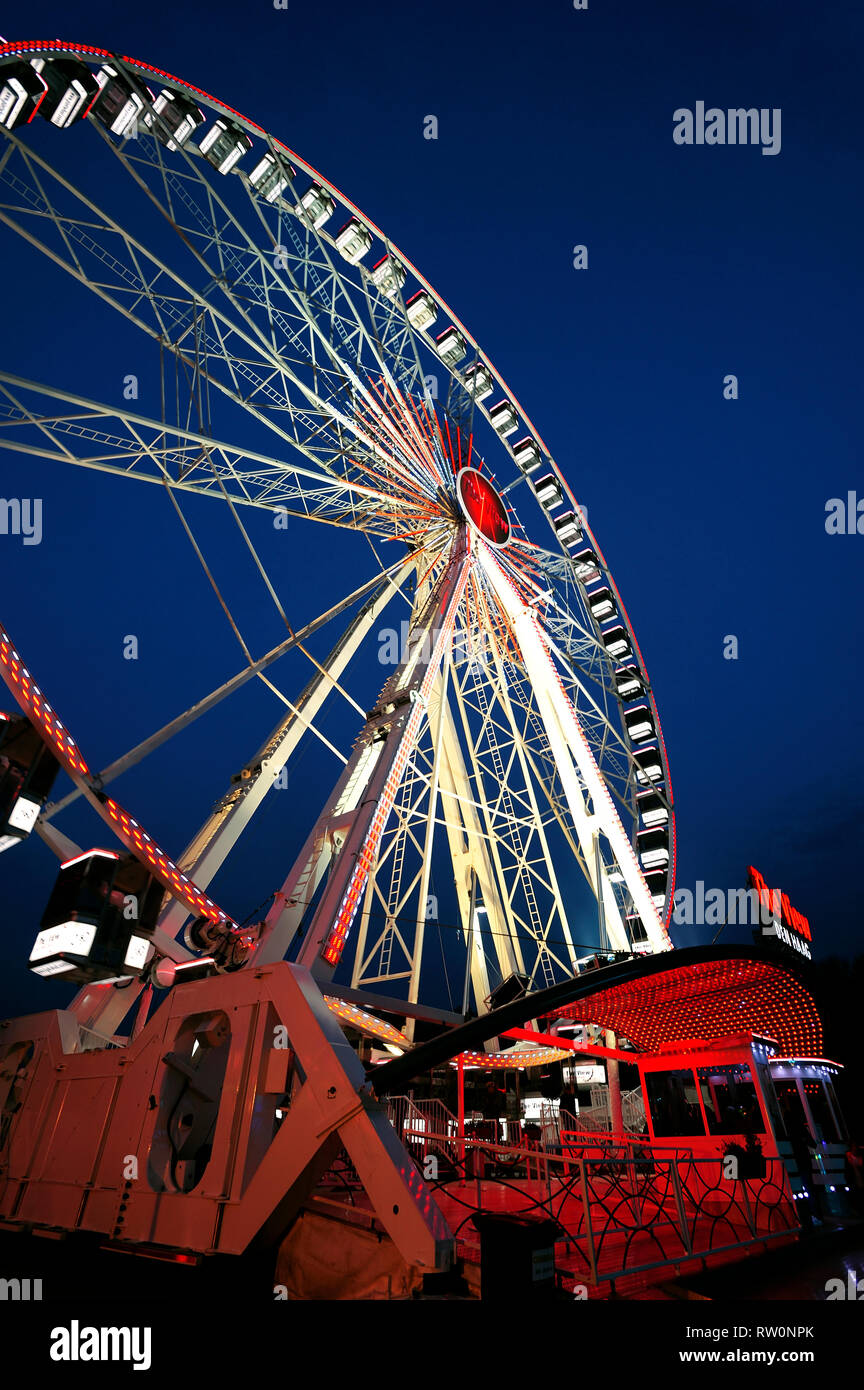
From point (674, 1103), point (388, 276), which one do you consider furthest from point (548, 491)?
point (674, 1103)

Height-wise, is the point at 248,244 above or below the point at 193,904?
above

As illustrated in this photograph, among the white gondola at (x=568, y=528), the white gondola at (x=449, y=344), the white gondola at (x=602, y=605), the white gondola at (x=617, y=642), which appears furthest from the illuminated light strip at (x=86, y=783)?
the white gondola at (x=568, y=528)

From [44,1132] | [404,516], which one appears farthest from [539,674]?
[44,1132]

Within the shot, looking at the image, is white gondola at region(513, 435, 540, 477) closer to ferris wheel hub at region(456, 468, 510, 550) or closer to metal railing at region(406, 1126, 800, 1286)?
ferris wheel hub at region(456, 468, 510, 550)

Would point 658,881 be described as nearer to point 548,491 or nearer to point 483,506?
point 483,506

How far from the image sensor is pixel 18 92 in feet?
35.4

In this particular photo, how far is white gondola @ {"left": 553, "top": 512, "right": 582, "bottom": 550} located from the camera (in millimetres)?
22572

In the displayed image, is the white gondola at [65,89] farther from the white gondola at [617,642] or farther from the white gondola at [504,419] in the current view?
the white gondola at [617,642]

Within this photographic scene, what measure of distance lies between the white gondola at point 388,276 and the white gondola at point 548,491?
6.90 metres

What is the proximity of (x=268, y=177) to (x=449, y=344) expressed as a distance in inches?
230

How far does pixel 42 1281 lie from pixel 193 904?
4.11m
